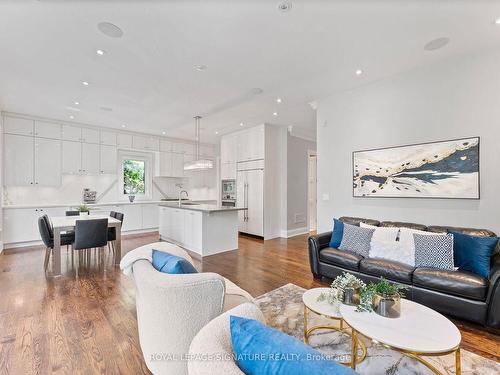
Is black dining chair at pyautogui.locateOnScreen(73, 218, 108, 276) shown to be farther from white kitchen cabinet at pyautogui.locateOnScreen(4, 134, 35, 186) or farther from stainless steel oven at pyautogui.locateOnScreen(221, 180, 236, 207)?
stainless steel oven at pyautogui.locateOnScreen(221, 180, 236, 207)

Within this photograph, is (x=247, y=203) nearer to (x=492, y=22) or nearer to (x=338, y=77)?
(x=338, y=77)

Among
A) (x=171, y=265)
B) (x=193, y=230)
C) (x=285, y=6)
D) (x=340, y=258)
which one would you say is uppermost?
(x=285, y=6)

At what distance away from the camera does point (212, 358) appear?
773 mm

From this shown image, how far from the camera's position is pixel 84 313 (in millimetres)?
2551

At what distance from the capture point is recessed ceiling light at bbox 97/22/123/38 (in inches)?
95.7

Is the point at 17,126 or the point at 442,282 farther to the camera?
the point at 17,126

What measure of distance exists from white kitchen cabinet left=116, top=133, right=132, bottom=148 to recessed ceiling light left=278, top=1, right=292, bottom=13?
5942 mm

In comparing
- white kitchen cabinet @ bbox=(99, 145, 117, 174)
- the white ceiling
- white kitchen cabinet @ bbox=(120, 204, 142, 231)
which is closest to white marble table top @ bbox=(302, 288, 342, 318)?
the white ceiling

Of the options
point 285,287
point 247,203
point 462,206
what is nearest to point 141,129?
point 247,203

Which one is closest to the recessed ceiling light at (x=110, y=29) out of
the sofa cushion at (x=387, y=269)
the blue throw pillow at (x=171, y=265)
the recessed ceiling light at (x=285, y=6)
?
the recessed ceiling light at (x=285, y=6)

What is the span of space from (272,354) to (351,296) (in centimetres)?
143

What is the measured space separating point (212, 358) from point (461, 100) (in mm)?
4033

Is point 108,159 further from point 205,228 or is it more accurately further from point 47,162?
point 205,228

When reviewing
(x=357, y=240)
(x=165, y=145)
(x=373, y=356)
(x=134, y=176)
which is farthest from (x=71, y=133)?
(x=373, y=356)
